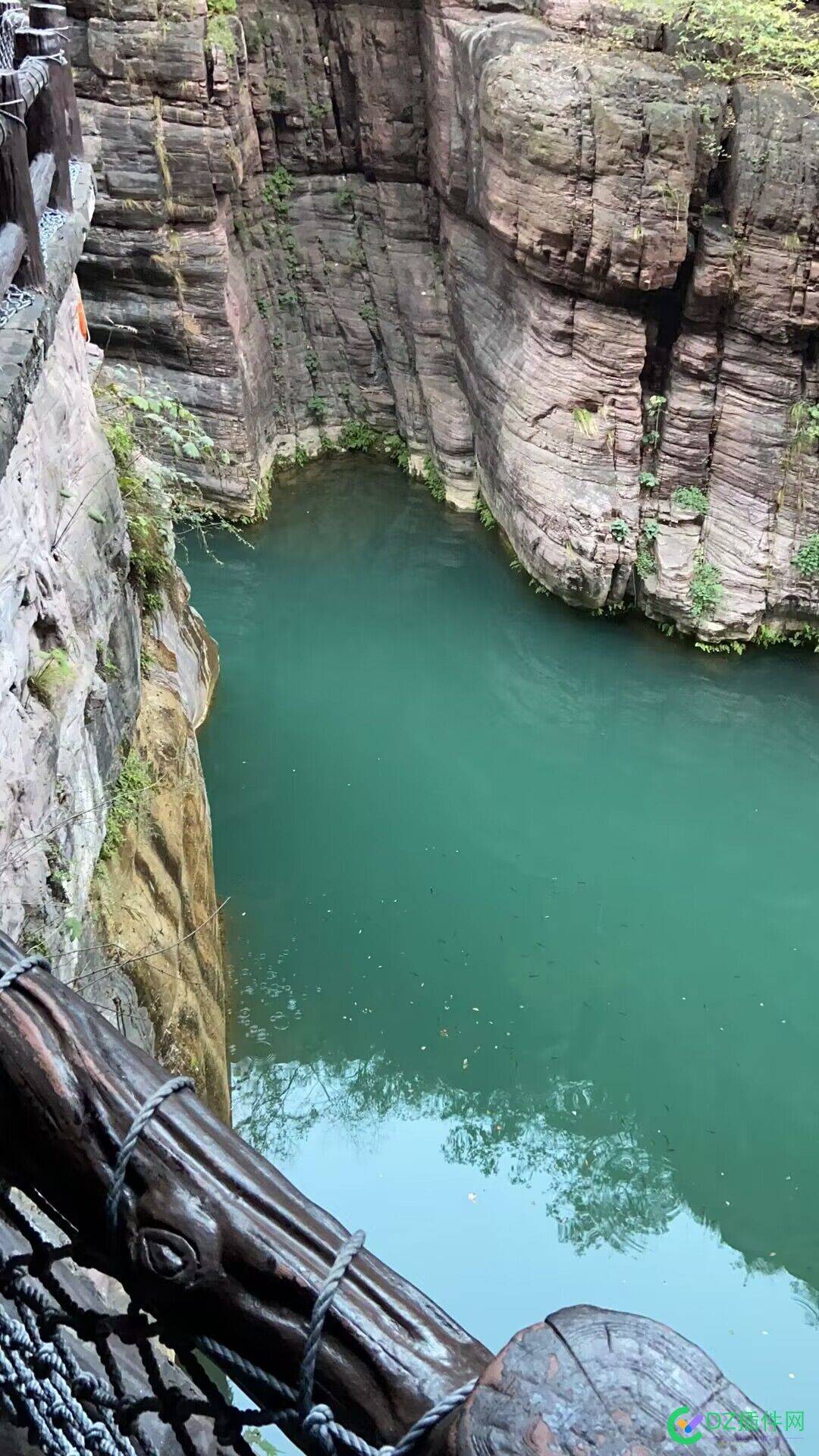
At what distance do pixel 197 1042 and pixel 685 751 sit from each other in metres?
4.77

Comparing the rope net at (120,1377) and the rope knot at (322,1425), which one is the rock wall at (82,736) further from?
the rope knot at (322,1425)

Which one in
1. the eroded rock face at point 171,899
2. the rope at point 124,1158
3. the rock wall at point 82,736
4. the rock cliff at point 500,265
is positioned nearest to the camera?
the rope at point 124,1158

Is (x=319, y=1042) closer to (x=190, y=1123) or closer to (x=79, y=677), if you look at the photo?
(x=79, y=677)

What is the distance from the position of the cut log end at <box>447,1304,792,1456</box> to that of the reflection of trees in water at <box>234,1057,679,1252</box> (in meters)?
5.17

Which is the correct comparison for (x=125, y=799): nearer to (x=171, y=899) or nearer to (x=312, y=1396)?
(x=171, y=899)

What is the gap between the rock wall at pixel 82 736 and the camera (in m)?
3.52

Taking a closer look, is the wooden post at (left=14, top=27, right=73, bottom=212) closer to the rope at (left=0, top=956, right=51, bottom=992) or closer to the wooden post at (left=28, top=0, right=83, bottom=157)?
the wooden post at (left=28, top=0, right=83, bottom=157)

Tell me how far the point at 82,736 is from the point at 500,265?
291 inches

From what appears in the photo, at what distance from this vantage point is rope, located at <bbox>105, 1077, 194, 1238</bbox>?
42.2 inches

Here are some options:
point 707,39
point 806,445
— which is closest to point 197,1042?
point 806,445

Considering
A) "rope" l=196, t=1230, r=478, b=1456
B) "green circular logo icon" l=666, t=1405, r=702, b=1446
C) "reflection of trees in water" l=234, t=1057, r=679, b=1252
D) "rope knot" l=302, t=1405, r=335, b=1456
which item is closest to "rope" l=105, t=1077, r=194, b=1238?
"rope" l=196, t=1230, r=478, b=1456

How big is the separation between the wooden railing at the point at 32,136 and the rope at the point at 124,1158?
110 inches

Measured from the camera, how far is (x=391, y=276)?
11992 mm

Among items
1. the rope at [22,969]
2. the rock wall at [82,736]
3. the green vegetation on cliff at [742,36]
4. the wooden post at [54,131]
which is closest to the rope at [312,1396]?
the rope at [22,969]
